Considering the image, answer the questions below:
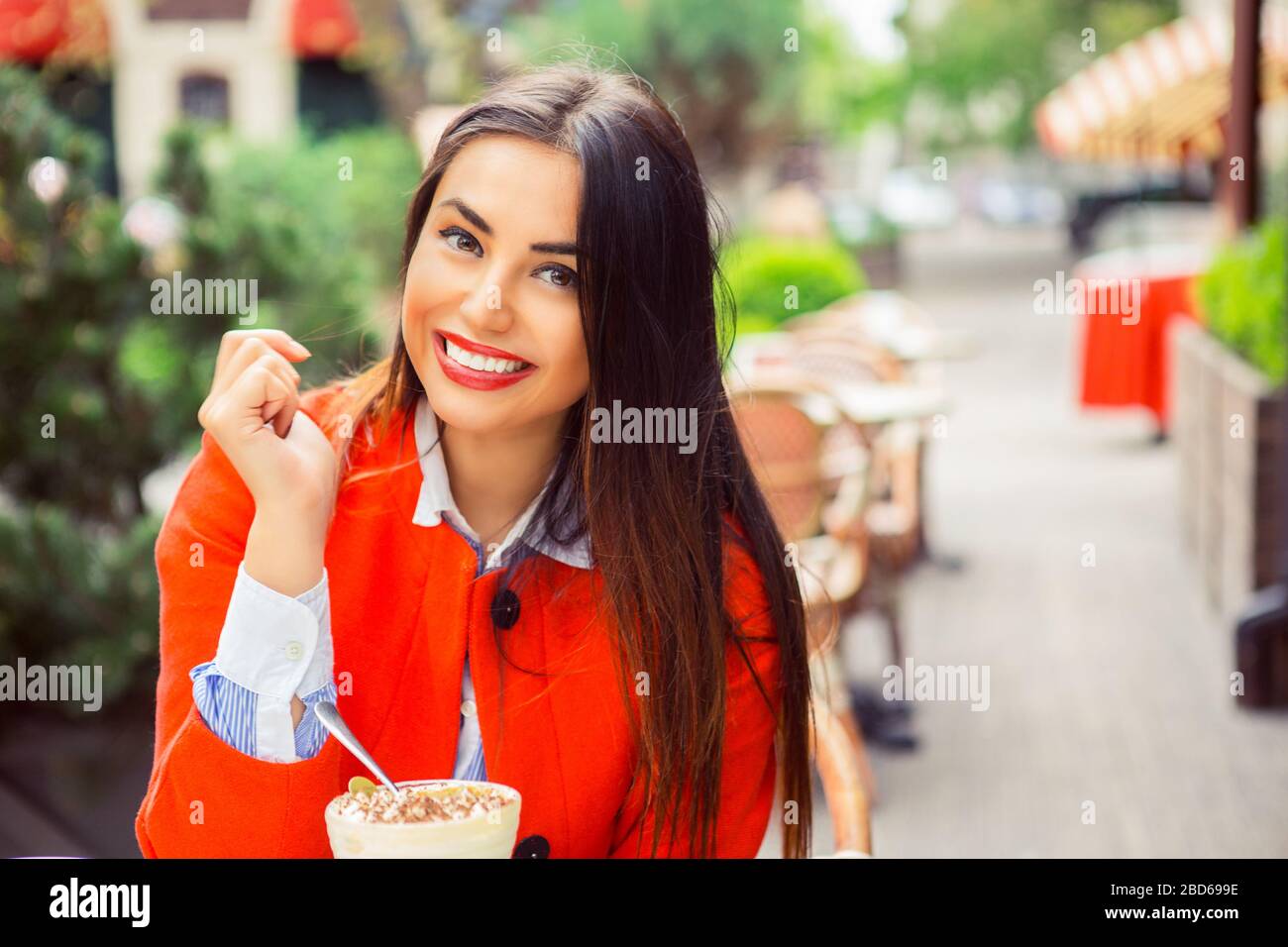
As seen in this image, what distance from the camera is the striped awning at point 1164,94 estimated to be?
38.5ft

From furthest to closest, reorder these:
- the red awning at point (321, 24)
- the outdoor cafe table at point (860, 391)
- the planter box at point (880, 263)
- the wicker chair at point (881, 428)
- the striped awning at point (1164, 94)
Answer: the planter box at point (880, 263)
the red awning at point (321, 24)
the striped awning at point (1164, 94)
the wicker chair at point (881, 428)
the outdoor cafe table at point (860, 391)

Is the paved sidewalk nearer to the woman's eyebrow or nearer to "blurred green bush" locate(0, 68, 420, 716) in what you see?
the woman's eyebrow

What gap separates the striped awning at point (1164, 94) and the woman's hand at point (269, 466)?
33.6ft

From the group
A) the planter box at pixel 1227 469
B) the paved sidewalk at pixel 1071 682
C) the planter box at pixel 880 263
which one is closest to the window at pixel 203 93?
the planter box at pixel 880 263

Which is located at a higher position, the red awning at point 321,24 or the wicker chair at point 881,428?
the red awning at point 321,24

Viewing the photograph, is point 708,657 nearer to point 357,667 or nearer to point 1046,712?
point 357,667

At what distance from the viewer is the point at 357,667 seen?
156cm

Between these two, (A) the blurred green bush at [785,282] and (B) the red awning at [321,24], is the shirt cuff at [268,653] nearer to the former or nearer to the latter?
(A) the blurred green bush at [785,282]

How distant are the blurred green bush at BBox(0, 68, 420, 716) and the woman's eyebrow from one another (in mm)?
2180

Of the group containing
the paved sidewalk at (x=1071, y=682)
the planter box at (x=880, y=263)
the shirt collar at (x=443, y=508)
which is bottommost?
the paved sidewalk at (x=1071, y=682)

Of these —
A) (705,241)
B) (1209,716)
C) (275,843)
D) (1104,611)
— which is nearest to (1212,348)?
(1104,611)

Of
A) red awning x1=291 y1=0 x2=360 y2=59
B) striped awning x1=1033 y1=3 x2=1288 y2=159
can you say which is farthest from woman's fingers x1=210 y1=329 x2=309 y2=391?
red awning x1=291 y1=0 x2=360 y2=59

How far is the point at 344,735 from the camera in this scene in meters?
1.27
